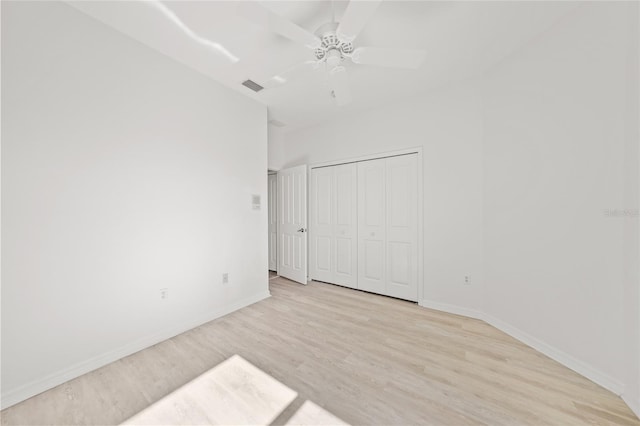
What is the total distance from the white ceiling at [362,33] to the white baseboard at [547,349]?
112 inches

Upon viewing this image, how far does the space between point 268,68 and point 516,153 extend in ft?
9.11

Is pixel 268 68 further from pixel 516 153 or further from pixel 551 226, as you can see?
pixel 551 226

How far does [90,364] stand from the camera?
1.90 metres

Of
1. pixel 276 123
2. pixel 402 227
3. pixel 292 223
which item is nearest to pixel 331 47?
pixel 402 227

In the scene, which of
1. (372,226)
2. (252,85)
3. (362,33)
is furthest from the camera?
(372,226)

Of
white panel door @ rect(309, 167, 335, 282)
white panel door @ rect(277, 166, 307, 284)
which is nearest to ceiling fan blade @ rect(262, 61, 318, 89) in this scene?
white panel door @ rect(277, 166, 307, 284)

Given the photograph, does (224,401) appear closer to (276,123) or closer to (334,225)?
(334,225)

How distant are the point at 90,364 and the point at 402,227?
356 cm

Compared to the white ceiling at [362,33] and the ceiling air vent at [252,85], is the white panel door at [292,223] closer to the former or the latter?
the ceiling air vent at [252,85]

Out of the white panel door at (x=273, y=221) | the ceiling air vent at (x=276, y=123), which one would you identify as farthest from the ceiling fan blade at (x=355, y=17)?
the white panel door at (x=273, y=221)

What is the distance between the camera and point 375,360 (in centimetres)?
201

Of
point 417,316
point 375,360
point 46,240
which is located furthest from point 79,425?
point 417,316

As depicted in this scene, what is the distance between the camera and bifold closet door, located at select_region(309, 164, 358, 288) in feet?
12.8

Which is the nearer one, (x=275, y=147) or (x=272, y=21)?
(x=272, y=21)
